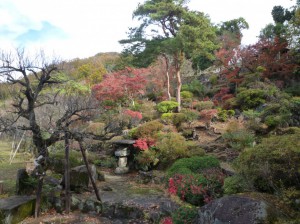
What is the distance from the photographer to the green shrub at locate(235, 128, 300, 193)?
14.5 ft

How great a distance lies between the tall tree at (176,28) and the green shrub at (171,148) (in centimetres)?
651

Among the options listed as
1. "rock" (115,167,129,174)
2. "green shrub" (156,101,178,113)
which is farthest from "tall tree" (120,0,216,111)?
"rock" (115,167,129,174)

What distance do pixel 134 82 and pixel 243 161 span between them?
595 inches

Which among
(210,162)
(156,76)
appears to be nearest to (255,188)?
(210,162)

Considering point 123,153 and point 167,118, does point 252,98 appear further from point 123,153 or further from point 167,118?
point 123,153

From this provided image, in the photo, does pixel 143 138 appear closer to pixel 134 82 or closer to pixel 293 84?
pixel 134 82

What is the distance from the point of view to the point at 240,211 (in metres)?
4.15

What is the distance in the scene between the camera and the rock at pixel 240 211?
3942mm

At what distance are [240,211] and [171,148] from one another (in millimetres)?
7118

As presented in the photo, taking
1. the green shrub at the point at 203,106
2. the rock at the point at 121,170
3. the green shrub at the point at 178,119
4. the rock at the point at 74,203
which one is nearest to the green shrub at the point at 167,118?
the green shrub at the point at 178,119

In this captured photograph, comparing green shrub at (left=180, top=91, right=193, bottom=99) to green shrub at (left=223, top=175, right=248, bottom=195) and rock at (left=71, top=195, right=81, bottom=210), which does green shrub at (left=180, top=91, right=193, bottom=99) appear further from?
green shrub at (left=223, top=175, right=248, bottom=195)

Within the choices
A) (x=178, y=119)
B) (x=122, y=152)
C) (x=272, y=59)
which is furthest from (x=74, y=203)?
(x=272, y=59)

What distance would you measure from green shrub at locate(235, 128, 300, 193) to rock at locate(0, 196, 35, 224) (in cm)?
572

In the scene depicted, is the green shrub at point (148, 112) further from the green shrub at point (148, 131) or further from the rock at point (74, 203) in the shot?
the rock at point (74, 203)
